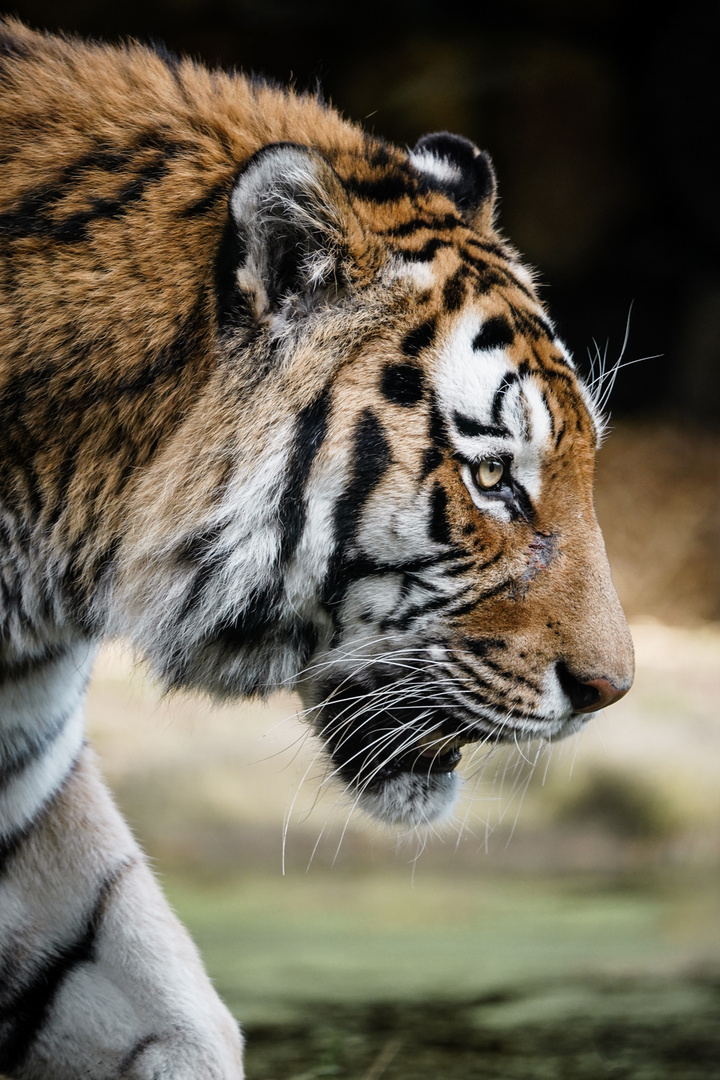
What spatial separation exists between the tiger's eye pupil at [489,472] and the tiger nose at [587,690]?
22cm

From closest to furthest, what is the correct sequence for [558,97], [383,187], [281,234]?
[281,234]
[383,187]
[558,97]

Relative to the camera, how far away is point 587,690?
1.44 meters

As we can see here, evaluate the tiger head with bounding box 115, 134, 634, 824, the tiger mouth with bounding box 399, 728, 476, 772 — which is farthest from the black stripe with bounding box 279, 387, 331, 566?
the tiger mouth with bounding box 399, 728, 476, 772

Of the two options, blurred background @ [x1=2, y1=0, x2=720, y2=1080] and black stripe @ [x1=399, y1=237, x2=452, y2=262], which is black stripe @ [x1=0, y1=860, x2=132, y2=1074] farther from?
black stripe @ [x1=399, y1=237, x2=452, y2=262]

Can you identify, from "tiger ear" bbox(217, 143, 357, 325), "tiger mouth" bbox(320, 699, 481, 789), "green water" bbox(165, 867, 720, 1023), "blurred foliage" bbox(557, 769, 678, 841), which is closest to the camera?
"tiger ear" bbox(217, 143, 357, 325)

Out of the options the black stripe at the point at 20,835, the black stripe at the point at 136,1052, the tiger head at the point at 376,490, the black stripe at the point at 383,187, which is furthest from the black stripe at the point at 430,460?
the black stripe at the point at 136,1052

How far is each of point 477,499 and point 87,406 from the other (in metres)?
0.44

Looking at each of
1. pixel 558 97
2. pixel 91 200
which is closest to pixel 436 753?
pixel 91 200

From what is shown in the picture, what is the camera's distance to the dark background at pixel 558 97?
549cm

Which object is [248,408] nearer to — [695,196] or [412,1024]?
[412,1024]

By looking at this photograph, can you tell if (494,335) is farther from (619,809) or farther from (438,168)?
(619,809)

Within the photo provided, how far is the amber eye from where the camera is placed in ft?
4.69

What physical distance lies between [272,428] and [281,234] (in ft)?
0.70

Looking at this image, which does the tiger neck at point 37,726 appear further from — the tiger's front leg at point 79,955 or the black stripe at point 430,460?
the black stripe at point 430,460
